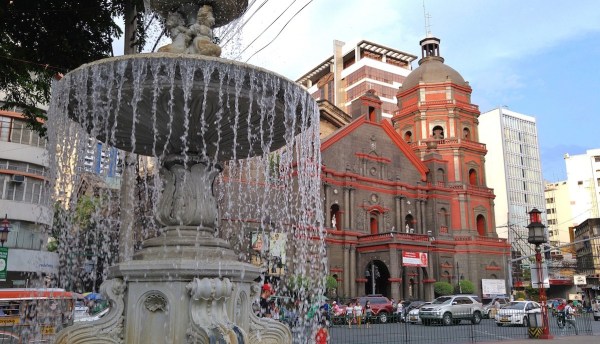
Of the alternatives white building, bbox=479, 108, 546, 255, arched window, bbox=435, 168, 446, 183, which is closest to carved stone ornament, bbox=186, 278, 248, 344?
arched window, bbox=435, 168, 446, 183

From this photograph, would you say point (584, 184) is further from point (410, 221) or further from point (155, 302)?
point (155, 302)

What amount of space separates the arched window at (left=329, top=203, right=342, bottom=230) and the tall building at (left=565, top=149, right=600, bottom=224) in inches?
2334

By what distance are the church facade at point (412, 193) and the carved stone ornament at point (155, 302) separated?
30190 mm

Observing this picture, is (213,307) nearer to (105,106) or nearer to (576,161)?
(105,106)

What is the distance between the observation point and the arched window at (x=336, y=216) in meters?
36.4

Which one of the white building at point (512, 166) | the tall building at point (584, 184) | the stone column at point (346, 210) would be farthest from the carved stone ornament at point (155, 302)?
the tall building at point (584, 184)

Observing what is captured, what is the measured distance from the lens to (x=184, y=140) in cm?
557

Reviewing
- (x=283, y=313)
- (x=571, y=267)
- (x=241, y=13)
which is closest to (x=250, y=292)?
(x=241, y=13)

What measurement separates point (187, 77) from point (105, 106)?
1.09 meters

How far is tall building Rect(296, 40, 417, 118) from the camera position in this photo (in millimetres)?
71938

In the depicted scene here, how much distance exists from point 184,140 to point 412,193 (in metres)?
37.4

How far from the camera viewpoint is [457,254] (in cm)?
4122

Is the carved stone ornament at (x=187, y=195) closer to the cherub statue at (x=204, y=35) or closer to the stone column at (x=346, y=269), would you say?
the cherub statue at (x=204, y=35)

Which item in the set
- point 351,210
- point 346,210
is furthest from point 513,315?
point 351,210
